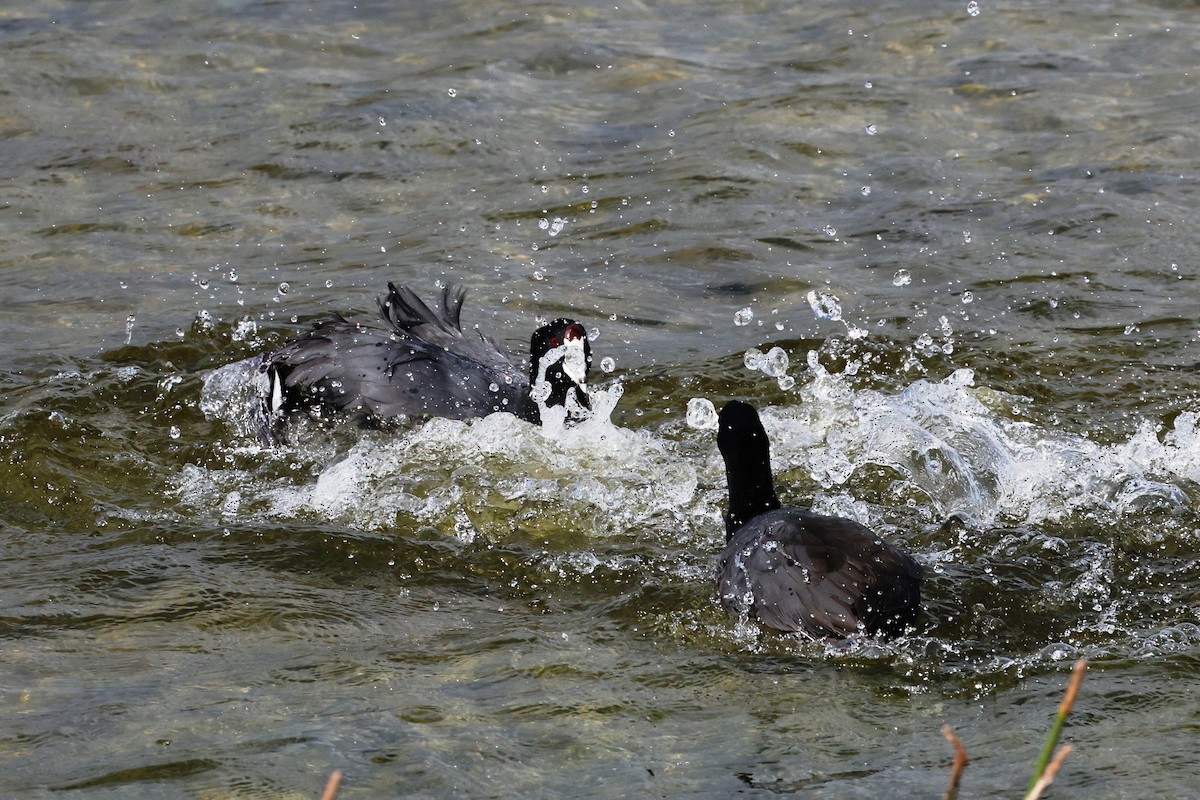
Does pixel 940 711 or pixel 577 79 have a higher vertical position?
pixel 577 79

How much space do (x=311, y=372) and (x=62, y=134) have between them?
3.98 meters

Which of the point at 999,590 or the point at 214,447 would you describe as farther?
the point at 214,447

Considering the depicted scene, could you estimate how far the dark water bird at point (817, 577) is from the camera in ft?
14.0

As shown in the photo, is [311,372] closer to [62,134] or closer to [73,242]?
[73,242]

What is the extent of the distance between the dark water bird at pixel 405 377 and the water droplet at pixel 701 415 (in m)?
0.46

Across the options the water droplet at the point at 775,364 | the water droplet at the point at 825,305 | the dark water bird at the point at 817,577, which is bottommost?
the dark water bird at the point at 817,577

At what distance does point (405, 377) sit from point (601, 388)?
86 centimetres

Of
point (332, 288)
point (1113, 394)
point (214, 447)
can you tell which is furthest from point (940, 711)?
point (332, 288)

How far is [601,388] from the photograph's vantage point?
654 cm

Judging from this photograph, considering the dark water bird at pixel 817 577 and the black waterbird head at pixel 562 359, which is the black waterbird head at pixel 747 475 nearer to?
the dark water bird at pixel 817 577

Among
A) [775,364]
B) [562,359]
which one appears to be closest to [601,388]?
[562,359]

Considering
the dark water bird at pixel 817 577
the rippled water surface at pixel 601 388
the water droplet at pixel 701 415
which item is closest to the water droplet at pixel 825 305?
the rippled water surface at pixel 601 388

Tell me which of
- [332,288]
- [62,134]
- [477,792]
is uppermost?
[62,134]

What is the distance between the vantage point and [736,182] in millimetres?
8664
